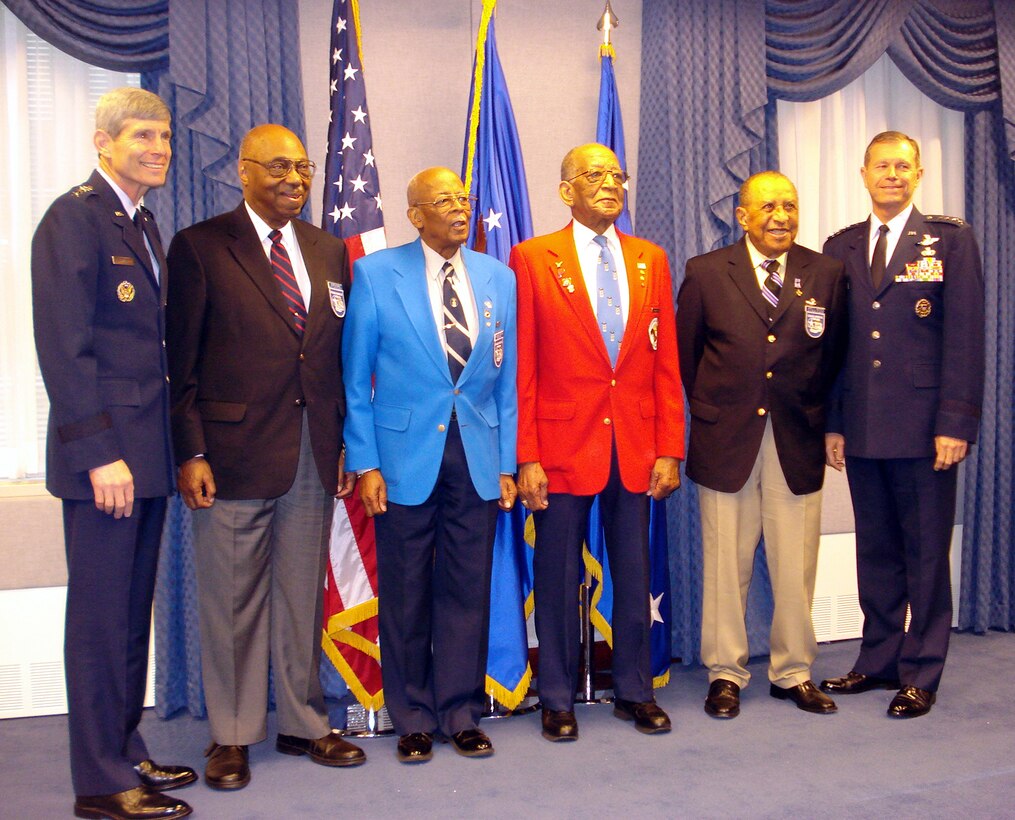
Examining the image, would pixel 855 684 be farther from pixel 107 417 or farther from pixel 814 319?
pixel 107 417

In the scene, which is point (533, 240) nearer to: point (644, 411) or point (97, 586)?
point (644, 411)

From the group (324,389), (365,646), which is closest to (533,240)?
(324,389)

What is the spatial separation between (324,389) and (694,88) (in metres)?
2.10

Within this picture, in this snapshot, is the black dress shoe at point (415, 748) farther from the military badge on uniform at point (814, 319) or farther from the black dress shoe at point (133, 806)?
the military badge on uniform at point (814, 319)

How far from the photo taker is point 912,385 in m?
3.27

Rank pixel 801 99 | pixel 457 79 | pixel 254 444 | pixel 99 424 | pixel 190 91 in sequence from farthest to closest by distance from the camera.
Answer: pixel 801 99 → pixel 457 79 → pixel 190 91 → pixel 254 444 → pixel 99 424

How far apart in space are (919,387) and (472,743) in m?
1.92

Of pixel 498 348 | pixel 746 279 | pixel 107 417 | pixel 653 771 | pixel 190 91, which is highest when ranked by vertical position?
pixel 190 91

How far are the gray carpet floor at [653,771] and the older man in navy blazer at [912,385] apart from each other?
0.88ft

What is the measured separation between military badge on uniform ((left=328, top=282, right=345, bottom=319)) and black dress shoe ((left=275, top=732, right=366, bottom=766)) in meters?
1.29

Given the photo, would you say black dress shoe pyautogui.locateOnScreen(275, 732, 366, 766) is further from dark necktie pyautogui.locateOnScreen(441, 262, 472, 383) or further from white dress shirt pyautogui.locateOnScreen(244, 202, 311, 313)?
white dress shirt pyautogui.locateOnScreen(244, 202, 311, 313)

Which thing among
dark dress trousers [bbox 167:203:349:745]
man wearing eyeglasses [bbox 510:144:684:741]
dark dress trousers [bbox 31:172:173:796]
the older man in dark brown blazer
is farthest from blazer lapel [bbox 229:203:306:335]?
the older man in dark brown blazer

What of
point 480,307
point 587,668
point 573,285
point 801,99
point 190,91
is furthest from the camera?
point 801,99

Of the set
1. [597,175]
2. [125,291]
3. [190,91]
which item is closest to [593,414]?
[597,175]
